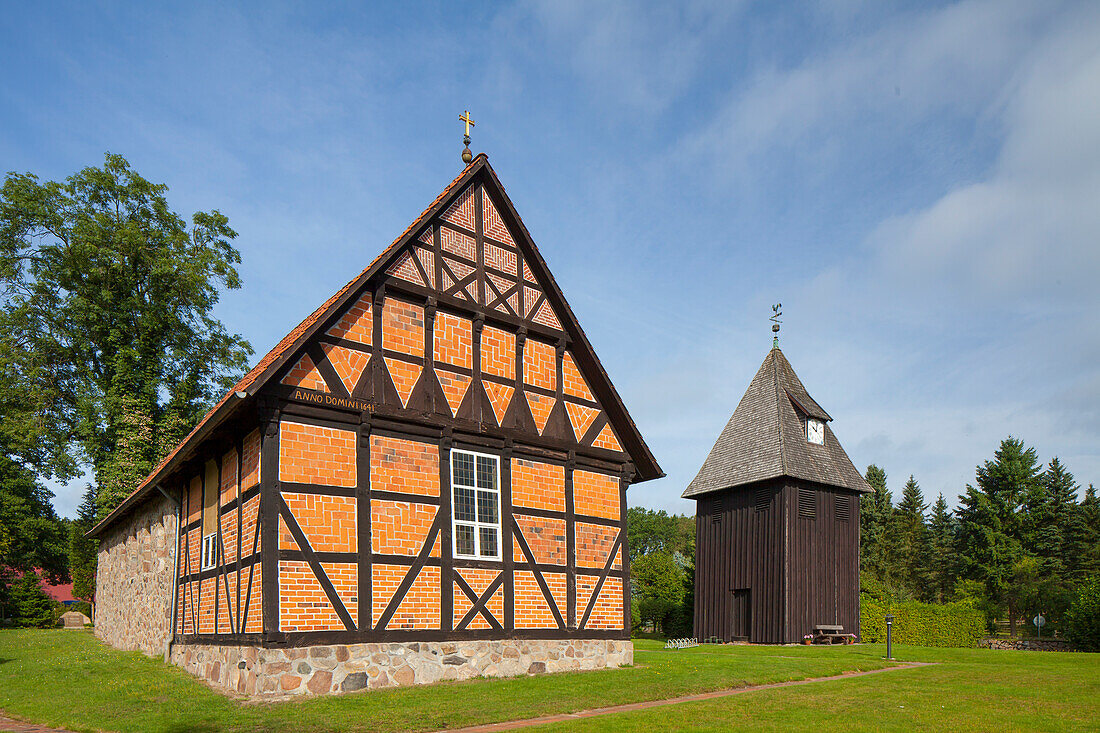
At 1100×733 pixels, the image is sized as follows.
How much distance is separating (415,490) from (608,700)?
479cm

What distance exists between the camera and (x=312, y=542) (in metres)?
12.6

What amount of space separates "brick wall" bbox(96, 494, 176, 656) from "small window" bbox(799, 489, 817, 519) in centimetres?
2095

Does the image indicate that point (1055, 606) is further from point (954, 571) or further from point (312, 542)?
point (312, 542)

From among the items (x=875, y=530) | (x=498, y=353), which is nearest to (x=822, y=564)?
(x=498, y=353)

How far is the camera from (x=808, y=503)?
1158 inches

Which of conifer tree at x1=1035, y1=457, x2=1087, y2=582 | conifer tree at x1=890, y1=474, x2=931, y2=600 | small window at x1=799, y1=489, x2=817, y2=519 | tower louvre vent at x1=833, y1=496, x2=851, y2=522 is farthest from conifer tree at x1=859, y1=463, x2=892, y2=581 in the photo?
small window at x1=799, y1=489, x2=817, y2=519

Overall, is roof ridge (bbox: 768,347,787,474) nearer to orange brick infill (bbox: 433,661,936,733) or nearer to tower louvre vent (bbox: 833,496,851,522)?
tower louvre vent (bbox: 833,496,851,522)

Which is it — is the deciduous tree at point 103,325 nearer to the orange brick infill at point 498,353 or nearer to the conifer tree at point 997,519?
the orange brick infill at point 498,353

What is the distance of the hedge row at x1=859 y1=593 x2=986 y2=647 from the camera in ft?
100

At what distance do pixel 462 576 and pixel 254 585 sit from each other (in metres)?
3.57

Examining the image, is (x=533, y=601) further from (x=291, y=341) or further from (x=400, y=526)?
(x=291, y=341)

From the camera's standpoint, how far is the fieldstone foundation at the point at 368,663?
11.9 m

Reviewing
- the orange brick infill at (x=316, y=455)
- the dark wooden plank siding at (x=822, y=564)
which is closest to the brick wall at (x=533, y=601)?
the orange brick infill at (x=316, y=455)

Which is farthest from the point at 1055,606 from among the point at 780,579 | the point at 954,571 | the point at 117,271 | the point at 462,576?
the point at 117,271
